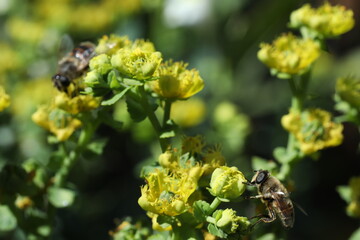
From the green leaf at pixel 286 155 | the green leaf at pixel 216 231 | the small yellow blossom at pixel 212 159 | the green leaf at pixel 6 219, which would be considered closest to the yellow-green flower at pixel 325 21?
the green leaf at pixel 286 155

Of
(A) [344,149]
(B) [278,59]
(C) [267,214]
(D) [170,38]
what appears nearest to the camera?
(C) [267,214]

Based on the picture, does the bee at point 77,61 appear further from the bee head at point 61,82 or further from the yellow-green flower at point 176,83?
the yellow-green flower at point 176,83

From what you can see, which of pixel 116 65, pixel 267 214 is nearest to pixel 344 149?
pixel 267 214

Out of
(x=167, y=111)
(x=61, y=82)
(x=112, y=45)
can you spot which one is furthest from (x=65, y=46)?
(x=167, y=111)

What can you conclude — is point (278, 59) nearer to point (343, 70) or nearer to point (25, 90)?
point (25, 90)

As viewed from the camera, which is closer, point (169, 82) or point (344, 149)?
point (169, 82)

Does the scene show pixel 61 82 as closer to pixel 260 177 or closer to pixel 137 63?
pixel 137 63

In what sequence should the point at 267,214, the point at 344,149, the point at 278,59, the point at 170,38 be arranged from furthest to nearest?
the point at 344,149, the point at 170,38, the point at 278,59, the point at 267,214

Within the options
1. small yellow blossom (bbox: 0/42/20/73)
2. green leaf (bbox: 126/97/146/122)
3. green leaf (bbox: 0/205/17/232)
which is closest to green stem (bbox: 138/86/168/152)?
green leaf (bbox: 126/97/146/122)
